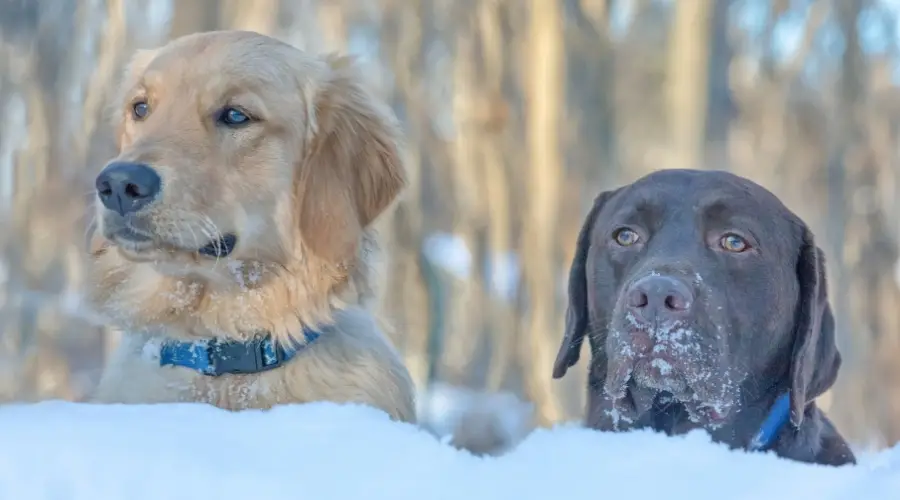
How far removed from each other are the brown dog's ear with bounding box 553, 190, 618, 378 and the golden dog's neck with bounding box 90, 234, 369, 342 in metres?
0.67

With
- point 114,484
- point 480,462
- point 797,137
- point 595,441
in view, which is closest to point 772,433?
point 595,441

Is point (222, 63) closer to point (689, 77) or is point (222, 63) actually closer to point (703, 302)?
point (703, 302)

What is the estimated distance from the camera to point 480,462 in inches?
55.4

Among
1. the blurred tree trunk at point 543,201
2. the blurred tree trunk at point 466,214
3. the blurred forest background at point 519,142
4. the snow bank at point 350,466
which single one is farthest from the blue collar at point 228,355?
the blurred tree trunk at point 466,214

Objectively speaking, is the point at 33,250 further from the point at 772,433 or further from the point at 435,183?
the point at 772,433

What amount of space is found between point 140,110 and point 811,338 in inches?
80.2

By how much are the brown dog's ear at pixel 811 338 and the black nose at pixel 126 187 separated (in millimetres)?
1708

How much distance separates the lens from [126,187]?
2.40 m

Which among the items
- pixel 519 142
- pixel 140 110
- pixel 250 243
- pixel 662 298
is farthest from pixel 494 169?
pixel 662 298

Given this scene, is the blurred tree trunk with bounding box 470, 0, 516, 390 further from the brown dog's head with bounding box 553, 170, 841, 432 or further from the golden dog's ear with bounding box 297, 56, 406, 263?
the brown dog's head with bounding box 553, 170, 841, 432

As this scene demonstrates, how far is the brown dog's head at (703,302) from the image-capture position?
2207 mm

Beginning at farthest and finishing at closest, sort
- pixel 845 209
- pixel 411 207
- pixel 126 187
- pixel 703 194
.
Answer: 1. pixel 411 207
2. pixel 845 209
3. pixel 703 194
4. pixel 126 187

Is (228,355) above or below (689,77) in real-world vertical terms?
below

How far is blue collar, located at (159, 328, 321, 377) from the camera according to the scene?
2.71m
